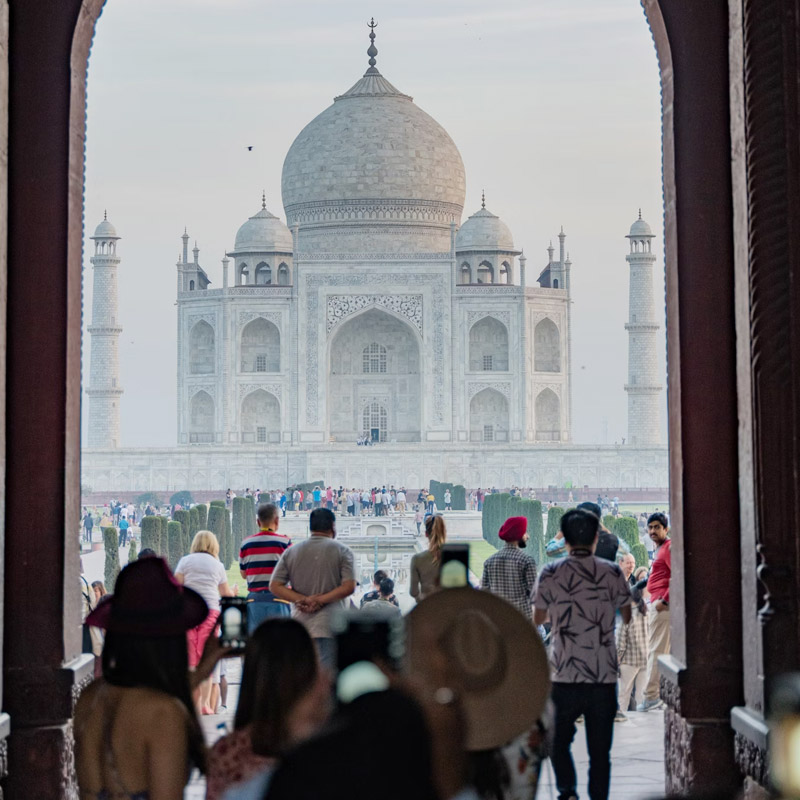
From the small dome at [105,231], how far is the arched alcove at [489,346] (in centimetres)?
718

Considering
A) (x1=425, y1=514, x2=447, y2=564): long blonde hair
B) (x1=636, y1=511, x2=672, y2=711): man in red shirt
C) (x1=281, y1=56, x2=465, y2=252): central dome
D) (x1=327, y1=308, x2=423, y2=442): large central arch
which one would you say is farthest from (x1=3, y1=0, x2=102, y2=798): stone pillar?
(x1=281, y1=56, x2=465, y2=252): central dome

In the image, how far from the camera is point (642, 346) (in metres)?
26.9

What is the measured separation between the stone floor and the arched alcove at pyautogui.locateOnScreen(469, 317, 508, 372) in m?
23.2

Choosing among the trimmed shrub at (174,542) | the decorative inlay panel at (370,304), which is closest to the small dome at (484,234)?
the decorative inlay panel at (370,304)

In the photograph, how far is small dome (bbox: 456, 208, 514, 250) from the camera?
2888 centimetres

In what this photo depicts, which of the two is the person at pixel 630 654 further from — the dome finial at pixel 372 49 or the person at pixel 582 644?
the dome finial at pixel 372 49

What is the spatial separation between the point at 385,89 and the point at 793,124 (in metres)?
27.4

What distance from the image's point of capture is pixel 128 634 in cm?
174

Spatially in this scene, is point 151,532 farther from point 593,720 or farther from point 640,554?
point 593,720

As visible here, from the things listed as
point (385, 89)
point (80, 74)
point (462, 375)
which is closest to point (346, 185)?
point (385, 89)

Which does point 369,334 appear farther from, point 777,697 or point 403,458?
point 777,697

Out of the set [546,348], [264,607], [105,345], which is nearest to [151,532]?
[264,607]

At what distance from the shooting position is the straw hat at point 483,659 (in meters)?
1.73

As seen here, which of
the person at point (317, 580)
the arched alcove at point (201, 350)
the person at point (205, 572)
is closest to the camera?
the person at point (317, 580)
